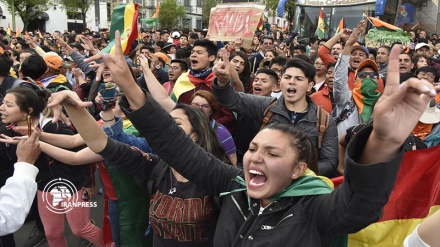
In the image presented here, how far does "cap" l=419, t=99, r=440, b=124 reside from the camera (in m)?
3.62

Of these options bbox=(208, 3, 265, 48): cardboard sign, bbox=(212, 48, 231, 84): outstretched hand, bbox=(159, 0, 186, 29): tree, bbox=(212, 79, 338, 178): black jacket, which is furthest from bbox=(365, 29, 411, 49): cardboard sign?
bbox=(159, 0, 186, 29): tree

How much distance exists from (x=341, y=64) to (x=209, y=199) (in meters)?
2.48

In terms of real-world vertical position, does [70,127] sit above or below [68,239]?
above

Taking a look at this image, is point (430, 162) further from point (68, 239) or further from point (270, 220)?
point (68, 239)

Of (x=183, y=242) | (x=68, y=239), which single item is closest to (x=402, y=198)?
(x=183, y=242)

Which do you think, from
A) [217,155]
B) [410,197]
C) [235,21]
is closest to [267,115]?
[217,155]

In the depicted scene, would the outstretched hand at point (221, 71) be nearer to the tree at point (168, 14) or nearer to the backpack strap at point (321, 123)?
the backpack strap at point (321, 123)

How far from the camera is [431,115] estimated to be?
3654 millimetres

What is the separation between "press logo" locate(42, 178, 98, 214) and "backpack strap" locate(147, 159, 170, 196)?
134 centimetres

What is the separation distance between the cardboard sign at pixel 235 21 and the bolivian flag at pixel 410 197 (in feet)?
13.7

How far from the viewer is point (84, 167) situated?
359 cm

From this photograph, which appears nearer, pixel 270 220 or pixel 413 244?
pixel 413 244

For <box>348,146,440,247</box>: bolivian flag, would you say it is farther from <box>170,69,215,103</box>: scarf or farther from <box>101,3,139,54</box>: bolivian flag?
<box>101,3,139,54</box>: bolivian flag

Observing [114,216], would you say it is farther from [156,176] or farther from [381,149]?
[381,149]
